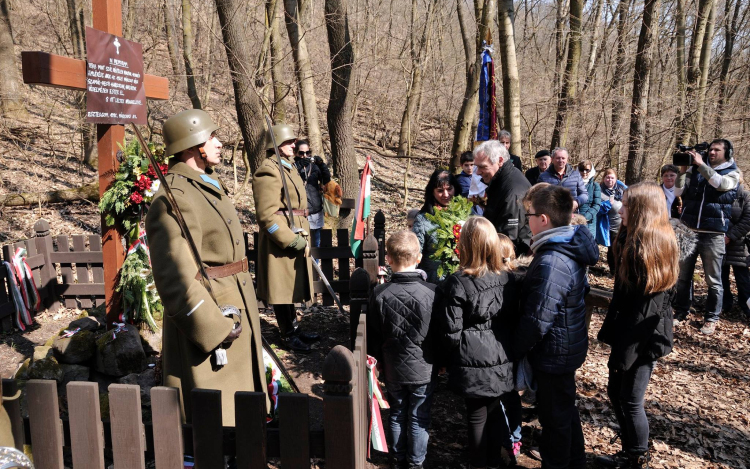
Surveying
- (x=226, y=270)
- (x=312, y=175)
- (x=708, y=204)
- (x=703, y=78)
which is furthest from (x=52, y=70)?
(x=703, y=78)

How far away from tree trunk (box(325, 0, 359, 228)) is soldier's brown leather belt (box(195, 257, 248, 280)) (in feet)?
18.3

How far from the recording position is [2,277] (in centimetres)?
558

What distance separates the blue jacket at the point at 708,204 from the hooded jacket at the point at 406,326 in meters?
4.71

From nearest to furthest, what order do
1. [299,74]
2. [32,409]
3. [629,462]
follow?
[32,409] < [629,462] < [299,74]

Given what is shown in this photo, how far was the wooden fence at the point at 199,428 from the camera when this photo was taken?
2.31m

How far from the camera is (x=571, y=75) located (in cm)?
1102

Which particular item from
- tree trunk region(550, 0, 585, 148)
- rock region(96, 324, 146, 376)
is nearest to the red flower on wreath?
rock region(96, 324, 146, 376)

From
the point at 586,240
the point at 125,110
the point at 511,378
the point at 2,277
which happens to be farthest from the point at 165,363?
the point at 2,277

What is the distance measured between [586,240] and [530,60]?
63.0ft

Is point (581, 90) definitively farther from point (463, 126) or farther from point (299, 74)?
point (299, 74)

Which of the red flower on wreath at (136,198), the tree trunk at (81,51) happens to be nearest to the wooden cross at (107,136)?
the red flower on wreath at (136,198)

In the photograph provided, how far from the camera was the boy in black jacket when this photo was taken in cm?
320

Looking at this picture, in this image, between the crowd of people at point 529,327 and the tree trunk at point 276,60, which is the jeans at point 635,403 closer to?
the crowd of people at point 529,327

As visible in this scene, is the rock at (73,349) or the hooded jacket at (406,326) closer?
the hooded jacket at (406,326)
